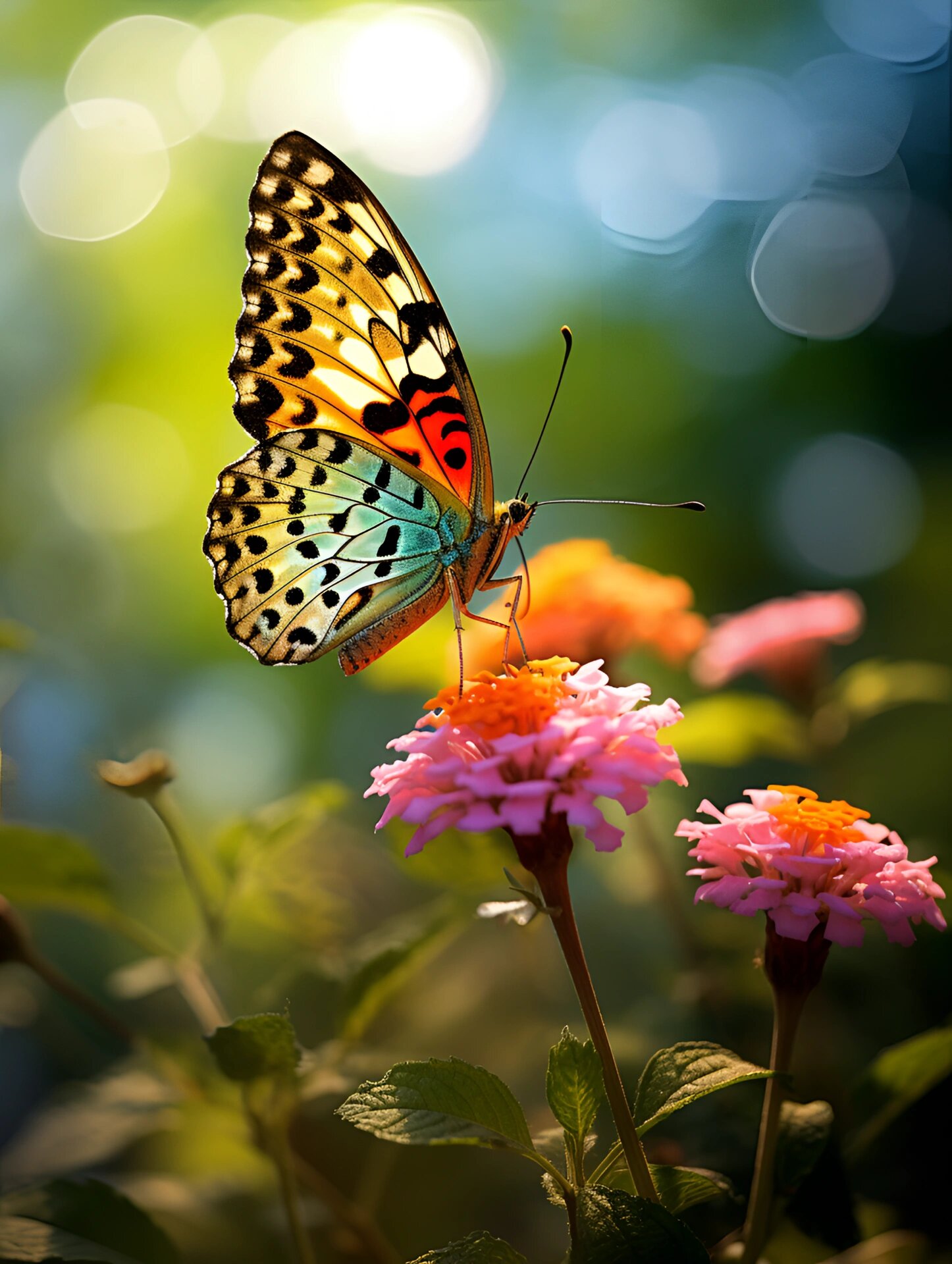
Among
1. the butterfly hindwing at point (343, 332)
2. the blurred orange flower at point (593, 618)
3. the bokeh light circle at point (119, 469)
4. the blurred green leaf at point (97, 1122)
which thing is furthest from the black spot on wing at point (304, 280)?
the bokeh light circle at point (119, 469)

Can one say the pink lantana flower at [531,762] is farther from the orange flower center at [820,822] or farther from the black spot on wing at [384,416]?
the black spot on wing at [384,416]

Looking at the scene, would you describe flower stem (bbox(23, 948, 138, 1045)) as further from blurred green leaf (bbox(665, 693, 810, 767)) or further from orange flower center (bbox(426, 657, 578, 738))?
blurred green leaf (bbox(665, 693, 810, 767))

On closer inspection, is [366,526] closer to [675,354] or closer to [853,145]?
[675,354]

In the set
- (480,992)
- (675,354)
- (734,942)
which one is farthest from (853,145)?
(480,992)

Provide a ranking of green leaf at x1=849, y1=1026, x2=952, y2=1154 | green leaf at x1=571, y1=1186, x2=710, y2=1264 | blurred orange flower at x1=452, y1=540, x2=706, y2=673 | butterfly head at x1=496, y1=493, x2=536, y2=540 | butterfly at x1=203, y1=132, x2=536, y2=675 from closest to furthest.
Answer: green leaf at x1=571, y1=1186, x2=710, y2=1264 < green leaf at x1=849, y1=1026, x2=952, y2=1154 < butterfly at x1=203, y1=132, x2=536, y2=675 < butterfly head at x1=496, y1=493, x2=536, y2=540 < blurred orange flower at x1=452, y1=540, x2=706, y2=673

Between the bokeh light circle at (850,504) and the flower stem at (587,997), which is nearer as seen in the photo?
the flower stem at (587,997)

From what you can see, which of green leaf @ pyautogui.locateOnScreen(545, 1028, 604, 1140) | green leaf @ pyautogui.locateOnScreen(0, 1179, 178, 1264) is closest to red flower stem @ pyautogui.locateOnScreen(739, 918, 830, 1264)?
green leaf @ pyautogui.locateOnScreen(545, 1028, 604, 1140)
